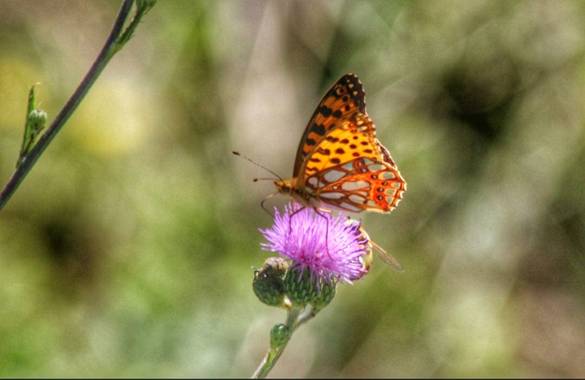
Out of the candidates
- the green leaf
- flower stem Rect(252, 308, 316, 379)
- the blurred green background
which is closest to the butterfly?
flower stem Rect(252, 308, 316, 379)

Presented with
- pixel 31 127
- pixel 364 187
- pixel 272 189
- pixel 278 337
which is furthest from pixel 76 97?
pixel 272 189

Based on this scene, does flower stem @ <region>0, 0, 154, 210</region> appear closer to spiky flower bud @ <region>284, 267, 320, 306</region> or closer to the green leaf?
the green leaf

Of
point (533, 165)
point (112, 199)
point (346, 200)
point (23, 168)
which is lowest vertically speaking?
point (112, 199)

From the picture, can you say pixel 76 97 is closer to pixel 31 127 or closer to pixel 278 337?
pixel 31 127

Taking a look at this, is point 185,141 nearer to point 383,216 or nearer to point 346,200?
point 383,216

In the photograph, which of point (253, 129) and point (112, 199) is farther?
point (253, 129)

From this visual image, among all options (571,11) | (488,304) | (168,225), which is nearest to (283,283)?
(168,225)

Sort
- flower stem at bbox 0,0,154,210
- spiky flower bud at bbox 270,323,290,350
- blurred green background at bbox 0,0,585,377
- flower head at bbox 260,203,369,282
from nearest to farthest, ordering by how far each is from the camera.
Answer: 1. flower stem at bbox 0,0,154,210
2. spiky flower bud at bbox 270,323,290,350
3. flower head at bbox 260,203,369,282
4. blurred green background at bbox 0,0,585,377

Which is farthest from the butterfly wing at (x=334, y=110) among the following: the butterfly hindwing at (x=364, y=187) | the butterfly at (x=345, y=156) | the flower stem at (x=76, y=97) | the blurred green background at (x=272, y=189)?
the blurred green background at (x=272, y=189)
